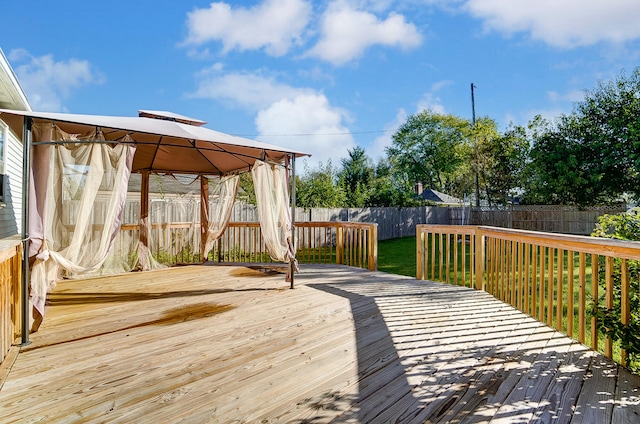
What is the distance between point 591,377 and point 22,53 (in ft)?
79.9

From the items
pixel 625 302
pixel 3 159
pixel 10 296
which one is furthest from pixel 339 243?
pixel 3 159

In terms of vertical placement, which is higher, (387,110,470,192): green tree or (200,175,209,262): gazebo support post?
(387,110,470,192): green tree

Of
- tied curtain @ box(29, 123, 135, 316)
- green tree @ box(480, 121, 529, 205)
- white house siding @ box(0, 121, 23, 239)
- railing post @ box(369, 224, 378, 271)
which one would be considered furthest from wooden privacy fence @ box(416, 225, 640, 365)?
green tree @ box(480, 121, 529, 205)

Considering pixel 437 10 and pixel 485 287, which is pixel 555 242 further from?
pixel 437 10

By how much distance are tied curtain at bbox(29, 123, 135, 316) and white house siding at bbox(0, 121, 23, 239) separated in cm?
370

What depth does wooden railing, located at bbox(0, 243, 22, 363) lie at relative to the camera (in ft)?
8.27

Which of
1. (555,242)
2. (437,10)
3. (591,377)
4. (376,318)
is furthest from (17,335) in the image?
(437,10)

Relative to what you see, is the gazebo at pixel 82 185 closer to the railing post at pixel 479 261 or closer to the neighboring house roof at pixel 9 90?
the neighboring house roof at pixel 9 90

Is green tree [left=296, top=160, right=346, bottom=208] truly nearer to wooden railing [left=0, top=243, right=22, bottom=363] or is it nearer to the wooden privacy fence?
the wooden privacy fence

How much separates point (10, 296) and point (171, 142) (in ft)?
11.2

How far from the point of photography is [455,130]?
1326 inches

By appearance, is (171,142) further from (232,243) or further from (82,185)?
(232,243)

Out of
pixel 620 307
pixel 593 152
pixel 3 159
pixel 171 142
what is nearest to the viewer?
pixel 620 307

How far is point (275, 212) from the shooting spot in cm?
516
